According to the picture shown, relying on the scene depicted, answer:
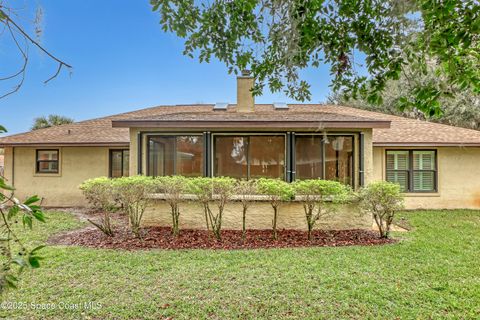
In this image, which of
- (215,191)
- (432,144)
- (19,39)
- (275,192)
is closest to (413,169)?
(432,144)

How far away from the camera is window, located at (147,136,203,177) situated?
8.62m

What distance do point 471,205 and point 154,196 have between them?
12290mm

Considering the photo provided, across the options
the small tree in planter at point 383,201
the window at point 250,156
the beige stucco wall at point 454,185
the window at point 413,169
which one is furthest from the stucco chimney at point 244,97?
the beige stucco wall at point 454,185

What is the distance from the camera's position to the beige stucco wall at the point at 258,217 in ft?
25.9

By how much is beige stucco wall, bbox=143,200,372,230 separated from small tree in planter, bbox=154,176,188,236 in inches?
23.3

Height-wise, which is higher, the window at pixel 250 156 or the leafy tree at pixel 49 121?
the leafy tree at pixel 49 121

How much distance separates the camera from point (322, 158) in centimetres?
863

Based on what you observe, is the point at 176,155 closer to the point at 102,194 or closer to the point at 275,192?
the point at 102,194

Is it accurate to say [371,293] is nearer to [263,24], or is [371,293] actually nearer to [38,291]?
[263,24]

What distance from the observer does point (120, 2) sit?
5.76m

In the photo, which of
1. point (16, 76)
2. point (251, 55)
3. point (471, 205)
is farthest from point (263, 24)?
point (471, 205)

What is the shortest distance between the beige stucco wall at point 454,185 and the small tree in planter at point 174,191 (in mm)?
9191

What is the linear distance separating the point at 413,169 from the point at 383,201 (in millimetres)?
5575

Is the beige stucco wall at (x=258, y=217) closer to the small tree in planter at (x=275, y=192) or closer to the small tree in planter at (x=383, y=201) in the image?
the small tree in planter at (x=275, y=192)
